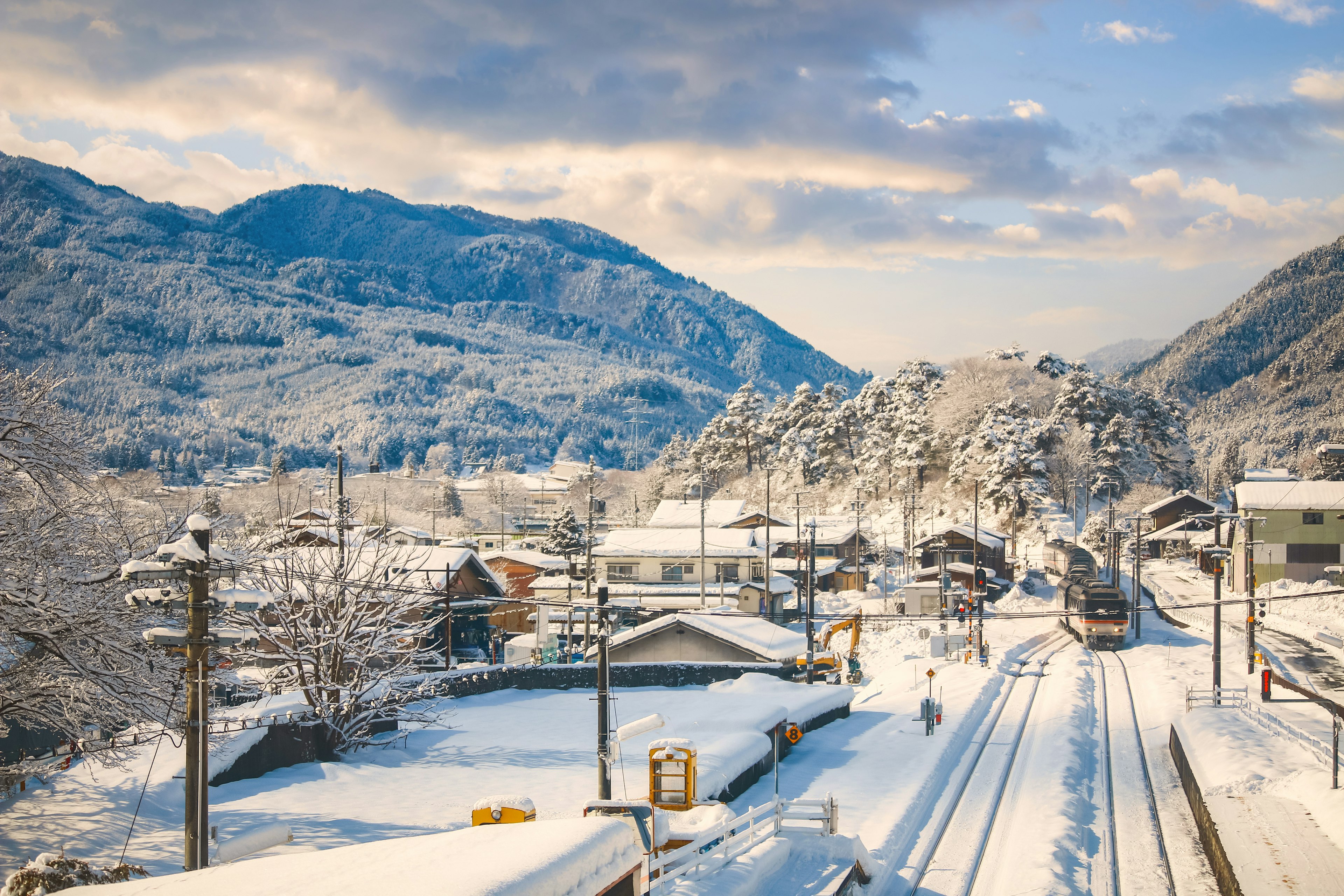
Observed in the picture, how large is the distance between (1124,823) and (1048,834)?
3008mm

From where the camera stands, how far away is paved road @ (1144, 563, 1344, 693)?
128ft

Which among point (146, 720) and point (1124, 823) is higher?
point (146, 720)

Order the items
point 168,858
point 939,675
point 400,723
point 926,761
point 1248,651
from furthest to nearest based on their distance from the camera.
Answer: point 939,675 < point 1248,651 < point 400,723 < point 926,761 < point 168,858

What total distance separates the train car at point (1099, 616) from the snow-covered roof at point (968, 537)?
50.4 feet

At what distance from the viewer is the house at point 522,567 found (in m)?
71.7

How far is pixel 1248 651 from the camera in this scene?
4019 cm

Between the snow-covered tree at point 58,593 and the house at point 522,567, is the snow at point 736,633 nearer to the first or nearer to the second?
the snow-covered tree at point 58,593

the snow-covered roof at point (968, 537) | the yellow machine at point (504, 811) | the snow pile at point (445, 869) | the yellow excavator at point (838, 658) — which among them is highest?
the snow pile at point (445, 869)

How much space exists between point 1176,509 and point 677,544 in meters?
45.9

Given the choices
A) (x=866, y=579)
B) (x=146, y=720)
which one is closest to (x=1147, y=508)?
(x=866, y=579)

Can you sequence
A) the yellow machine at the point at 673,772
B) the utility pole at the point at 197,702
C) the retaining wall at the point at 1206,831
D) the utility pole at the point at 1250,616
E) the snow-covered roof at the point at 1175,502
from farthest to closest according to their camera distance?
1. the snow-covered roof at the point at 1175,502
2. the utility pole at the point at 1250,616
3. the yellow machine at the point at 673,772
4. the retaining wall at the point at 1206,831
5. the utility pole at the point at 197,702

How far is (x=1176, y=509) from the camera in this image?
82.9 m

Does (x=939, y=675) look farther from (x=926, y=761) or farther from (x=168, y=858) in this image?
(x=168, y=858)

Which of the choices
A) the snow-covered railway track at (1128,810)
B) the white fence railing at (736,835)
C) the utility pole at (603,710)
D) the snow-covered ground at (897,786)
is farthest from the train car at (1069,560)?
the utility pole at (603,710)
